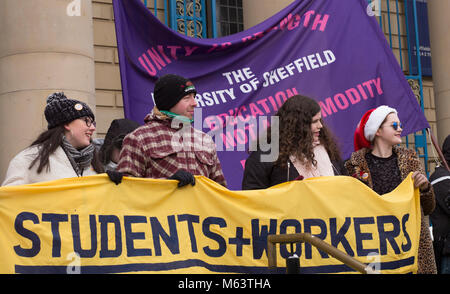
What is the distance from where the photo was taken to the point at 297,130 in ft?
16.8

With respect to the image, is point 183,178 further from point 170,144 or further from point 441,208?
point 441,208

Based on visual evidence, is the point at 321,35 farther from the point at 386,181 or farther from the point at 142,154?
the point at 142,154

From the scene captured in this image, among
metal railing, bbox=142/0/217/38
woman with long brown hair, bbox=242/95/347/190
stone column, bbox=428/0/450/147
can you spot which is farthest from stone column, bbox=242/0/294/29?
woman with long brown hair, bbox=242/95/347/190

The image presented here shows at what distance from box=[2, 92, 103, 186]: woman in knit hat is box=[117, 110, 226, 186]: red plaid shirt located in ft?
1.02

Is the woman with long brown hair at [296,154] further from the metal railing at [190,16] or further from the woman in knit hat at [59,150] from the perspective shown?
the metal railing at [190,16]

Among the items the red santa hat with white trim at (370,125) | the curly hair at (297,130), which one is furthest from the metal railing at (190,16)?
the curly hair at (297,130)

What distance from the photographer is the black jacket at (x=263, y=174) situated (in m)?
4.93

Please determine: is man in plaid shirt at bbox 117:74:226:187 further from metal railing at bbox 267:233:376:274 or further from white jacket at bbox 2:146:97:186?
metal railing at bbox 267:233:376:274

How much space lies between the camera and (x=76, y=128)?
4.63 m

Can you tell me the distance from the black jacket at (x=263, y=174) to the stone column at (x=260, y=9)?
4647mm

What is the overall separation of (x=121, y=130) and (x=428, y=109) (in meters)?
10.6

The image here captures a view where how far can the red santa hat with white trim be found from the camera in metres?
5.39

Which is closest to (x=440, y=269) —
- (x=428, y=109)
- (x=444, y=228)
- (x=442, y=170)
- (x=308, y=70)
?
(x=444, y=228)
